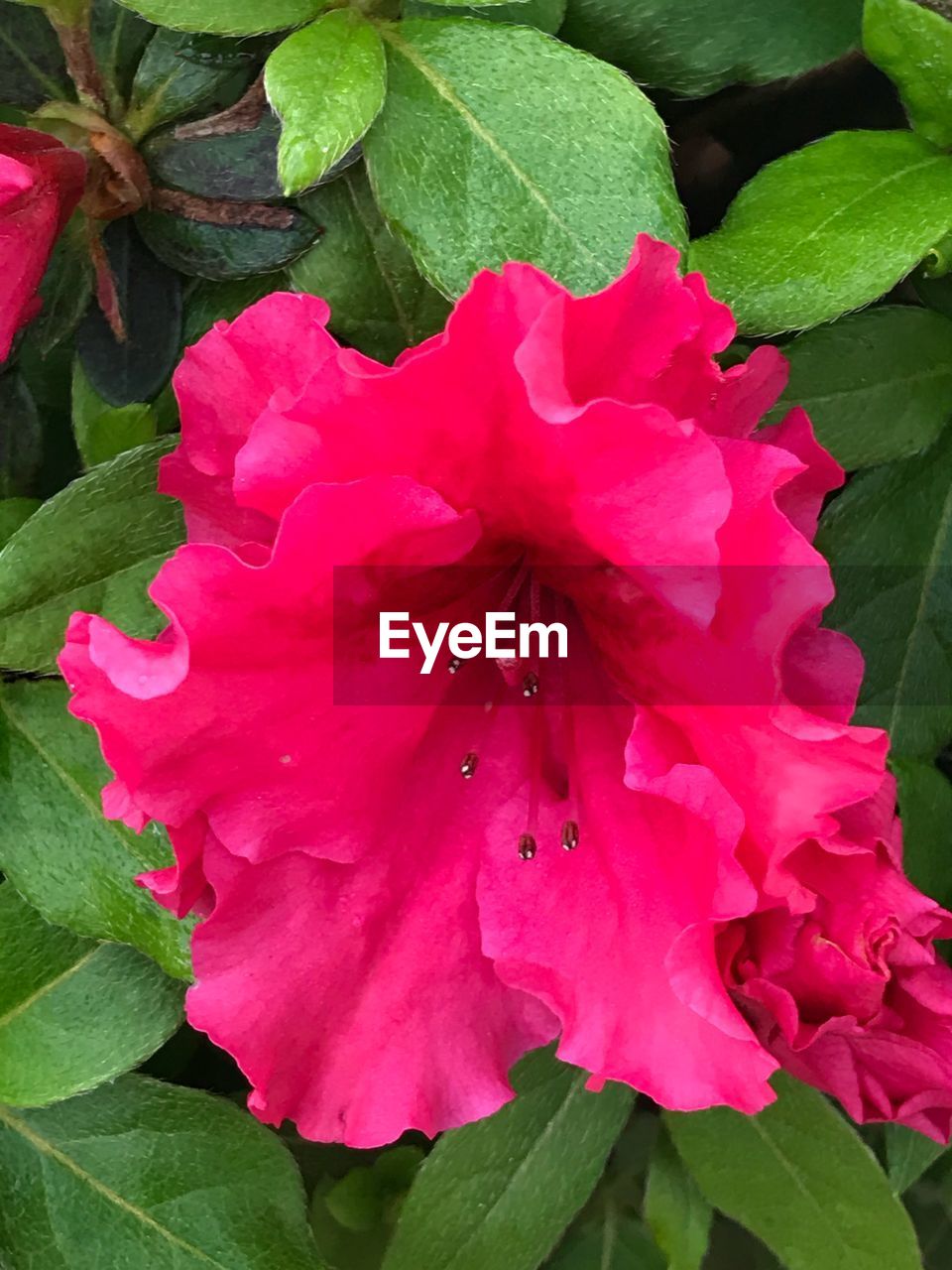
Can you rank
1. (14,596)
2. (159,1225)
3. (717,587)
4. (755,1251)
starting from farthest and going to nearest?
(755,1251) → (159,1225) → (14,596) → (717,587)

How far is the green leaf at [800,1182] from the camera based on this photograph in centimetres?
68

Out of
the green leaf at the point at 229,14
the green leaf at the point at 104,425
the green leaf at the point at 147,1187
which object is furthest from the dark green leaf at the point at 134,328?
the green leaf at the point at 147,1187

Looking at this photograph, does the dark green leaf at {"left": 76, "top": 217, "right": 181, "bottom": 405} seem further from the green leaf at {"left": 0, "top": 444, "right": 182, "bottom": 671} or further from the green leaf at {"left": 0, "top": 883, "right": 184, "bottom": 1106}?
the green leaf at {"left": 0, "top": 883, "right": 184, "bottom": 1106}

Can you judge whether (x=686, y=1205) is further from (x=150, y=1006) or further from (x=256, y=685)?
(x=256, y=685)

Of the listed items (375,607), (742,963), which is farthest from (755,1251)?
(375,607)

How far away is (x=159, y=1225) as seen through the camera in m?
0.71

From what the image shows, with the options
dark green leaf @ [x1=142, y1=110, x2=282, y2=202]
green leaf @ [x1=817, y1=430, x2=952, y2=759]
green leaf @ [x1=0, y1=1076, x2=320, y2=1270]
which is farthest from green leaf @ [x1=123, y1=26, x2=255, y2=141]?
green leaf @ [x1=0, y1=1076, x2=320, y2=1270]

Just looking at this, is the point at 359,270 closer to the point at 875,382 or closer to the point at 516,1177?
the point at 875,382

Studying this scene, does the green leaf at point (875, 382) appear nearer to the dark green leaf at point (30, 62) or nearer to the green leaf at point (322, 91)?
the green leaf at point (322, 91)

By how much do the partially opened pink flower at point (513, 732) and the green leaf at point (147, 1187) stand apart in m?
0.23

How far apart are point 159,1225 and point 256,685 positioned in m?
0.41

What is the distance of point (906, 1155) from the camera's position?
0.68 metres

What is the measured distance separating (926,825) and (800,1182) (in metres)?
0.22

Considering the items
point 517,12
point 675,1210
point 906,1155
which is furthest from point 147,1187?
point 517,12
